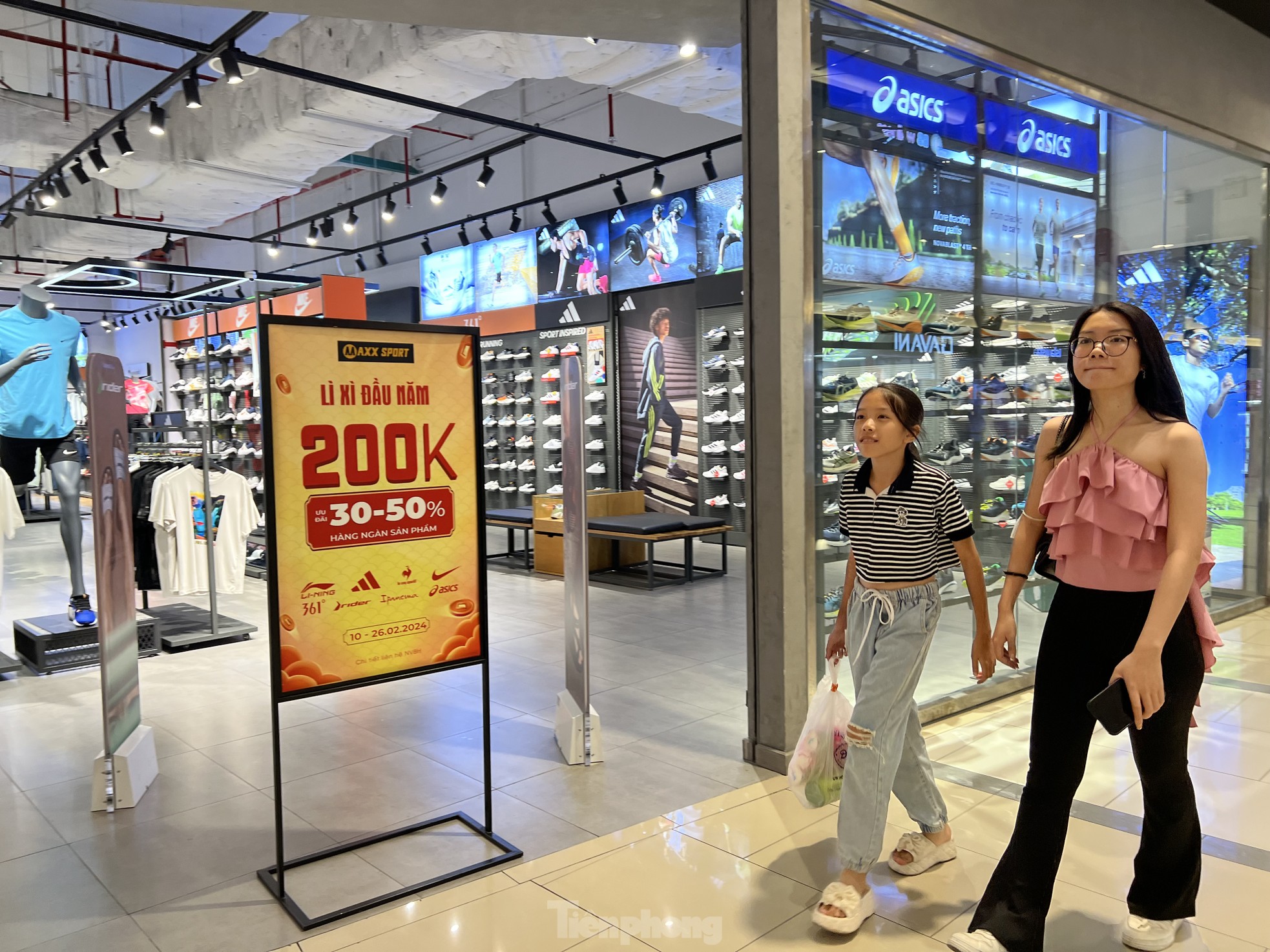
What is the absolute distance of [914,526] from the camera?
244 cm

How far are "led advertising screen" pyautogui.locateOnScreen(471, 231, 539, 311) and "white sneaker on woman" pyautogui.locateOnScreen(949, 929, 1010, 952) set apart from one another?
11.5 m

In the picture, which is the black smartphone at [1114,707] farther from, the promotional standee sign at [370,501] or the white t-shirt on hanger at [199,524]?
the white t-shirt on hanger at [199,524]

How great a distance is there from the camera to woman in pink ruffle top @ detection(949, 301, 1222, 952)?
2004 mm

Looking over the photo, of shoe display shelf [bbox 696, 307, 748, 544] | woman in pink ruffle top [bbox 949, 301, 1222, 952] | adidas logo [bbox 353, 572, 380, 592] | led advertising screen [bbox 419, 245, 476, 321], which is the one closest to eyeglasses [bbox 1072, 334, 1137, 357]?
woman in pink ruffle top [bbox 949, 301, 1222, 952]

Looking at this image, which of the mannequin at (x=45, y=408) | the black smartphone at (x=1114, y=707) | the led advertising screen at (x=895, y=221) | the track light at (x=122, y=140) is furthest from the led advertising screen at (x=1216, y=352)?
the track light at (x=122, y=140)

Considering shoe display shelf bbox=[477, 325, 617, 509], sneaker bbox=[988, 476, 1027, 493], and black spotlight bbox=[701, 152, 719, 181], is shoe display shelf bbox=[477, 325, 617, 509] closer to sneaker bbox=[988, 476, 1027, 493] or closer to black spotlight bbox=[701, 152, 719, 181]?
black spotlight bbox=[701, 152, 719, 181]

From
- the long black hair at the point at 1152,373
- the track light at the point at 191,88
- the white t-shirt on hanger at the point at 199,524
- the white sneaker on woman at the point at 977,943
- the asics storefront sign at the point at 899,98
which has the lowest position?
the white sneaker on woman at the point at 977,943

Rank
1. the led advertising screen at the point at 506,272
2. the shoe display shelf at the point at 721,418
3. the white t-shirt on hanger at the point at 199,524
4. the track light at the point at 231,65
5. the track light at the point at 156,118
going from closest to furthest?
the white t-shirt on hanger at the point at 199,524 → the track light at the point at 231,65 → the track light at the point at 156,118 → the shoe display shelf at the point at 721,418 → the led advertising screen at the point at 506,272

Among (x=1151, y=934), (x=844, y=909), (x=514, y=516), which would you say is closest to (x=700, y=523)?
(x=514, y=516)

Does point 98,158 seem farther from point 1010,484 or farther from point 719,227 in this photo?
point 1010,484

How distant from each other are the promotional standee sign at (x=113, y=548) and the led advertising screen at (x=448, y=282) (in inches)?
414

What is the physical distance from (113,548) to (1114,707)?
3481 mm

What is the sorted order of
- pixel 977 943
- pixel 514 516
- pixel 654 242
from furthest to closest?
pixel 654 242 < pixel 514 516 < pixel 977 943

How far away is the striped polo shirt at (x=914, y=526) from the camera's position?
2.42 m
